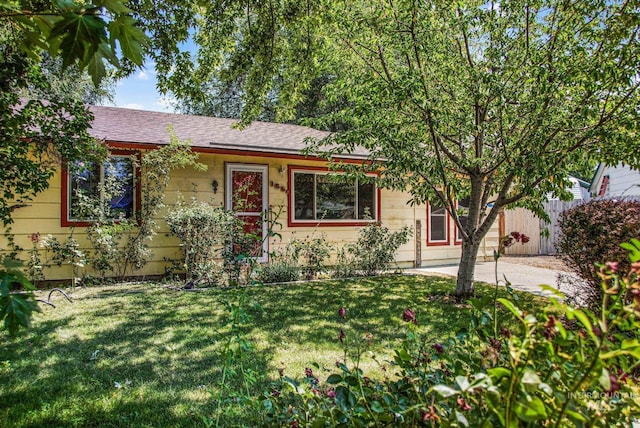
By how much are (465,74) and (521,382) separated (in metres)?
5.74

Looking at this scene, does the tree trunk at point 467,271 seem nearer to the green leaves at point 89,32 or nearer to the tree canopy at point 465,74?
the tree canopy at point 465,74

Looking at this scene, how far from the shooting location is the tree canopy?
4863 millimetres

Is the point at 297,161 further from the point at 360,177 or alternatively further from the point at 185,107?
the point at 185,107

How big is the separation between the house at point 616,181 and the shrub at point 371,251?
966 cm

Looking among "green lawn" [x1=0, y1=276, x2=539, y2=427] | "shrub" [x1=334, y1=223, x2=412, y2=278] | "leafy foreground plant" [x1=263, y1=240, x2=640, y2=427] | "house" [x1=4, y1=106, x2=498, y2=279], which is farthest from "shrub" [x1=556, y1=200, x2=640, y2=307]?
"house" [x1=4, y1=106, x2=498, y2=279]

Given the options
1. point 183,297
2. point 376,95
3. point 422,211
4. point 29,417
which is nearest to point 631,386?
point 29,417

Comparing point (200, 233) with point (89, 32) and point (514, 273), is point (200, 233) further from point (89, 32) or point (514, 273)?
point (514, 273)

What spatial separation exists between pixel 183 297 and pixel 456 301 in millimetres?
4438

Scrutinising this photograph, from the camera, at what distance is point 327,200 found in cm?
1017

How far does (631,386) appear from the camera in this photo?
1155 mm

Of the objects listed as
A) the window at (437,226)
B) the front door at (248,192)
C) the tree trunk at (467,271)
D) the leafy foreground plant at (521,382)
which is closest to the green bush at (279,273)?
the front door at (248,192)

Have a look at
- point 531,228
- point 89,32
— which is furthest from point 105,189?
point 531,228

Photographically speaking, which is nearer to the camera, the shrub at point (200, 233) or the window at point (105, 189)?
the window at point (105, 189)

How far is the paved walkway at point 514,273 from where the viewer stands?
8103 millimetres
